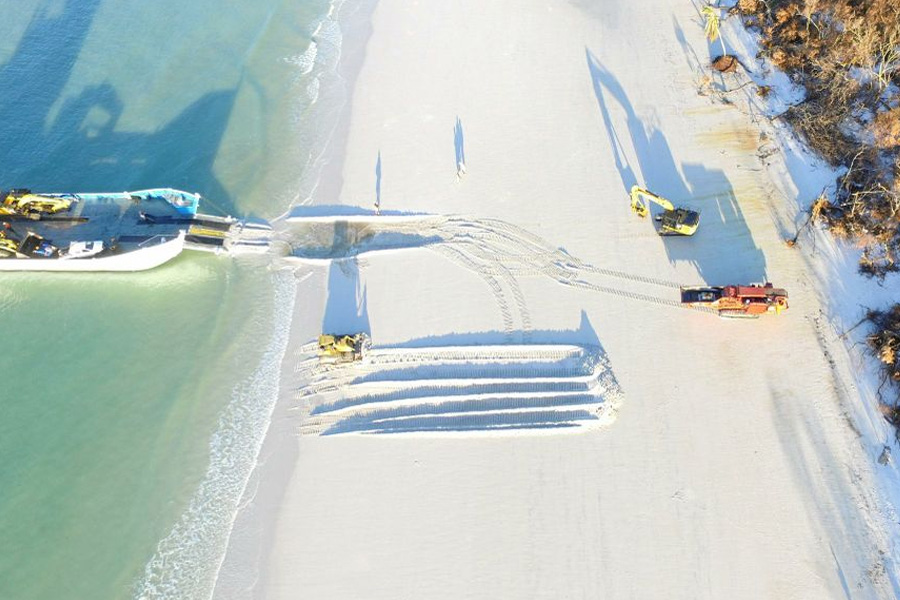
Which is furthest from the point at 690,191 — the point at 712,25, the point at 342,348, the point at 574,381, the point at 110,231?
the point at 110,231

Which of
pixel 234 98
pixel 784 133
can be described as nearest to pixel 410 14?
pixel 234 98

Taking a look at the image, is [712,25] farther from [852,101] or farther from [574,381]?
[574,381]

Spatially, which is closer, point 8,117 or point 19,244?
point 19,244

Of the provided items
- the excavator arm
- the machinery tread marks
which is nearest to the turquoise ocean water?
the machinery tread marks

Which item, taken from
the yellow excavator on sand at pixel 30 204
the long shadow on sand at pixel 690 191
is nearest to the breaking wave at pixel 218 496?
the yellow excavator on sand at pixel 30 204

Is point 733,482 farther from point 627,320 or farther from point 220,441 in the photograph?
point 220,441

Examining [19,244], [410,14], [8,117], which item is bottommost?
[19,244]

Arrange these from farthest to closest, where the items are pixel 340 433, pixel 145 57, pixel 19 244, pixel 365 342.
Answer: pixel 145 57, pixel 19 244, pixel 365 342, pixel 340 433

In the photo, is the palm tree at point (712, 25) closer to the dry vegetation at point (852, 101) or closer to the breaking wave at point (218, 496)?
the dry vegetation at point (852, 101)
